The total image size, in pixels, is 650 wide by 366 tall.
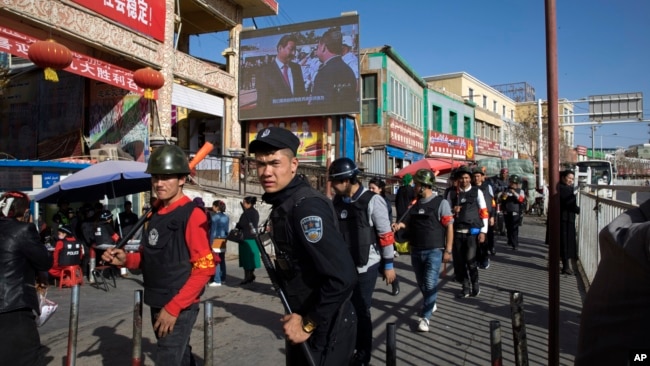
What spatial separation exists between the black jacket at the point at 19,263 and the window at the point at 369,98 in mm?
18691

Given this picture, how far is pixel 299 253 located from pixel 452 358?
300cm

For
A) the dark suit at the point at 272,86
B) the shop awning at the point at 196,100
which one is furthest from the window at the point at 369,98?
the shop awning at the point at 196,100

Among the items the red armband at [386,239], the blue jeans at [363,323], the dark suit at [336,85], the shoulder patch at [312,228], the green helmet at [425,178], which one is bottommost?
the blue jeans at [363,323]

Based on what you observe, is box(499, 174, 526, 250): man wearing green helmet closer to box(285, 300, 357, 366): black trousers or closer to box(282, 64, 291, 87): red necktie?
box(285, 300, 357, 366): black trousers

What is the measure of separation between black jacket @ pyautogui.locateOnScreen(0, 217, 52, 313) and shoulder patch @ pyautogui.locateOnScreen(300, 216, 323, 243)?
7.31ft

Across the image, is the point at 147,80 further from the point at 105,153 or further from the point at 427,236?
→ the point at 427,236

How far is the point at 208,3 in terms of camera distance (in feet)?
54.1

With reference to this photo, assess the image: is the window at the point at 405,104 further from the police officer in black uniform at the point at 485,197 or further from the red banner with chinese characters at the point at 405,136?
the police officer in black uniform at the point at 485,197

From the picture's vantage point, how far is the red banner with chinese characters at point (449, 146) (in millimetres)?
27145

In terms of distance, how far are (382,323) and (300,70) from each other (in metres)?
14.4

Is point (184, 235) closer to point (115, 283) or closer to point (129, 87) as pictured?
point (115, 283)

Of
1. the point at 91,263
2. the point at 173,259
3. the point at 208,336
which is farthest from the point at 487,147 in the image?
the point at 208,336

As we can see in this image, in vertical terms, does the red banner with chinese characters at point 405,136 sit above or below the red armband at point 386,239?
above

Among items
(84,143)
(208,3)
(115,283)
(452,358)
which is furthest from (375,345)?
(208,3)
